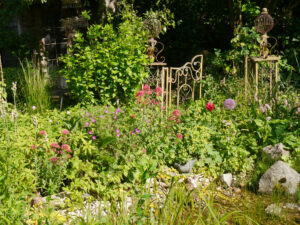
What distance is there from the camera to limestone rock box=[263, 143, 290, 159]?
419 cm

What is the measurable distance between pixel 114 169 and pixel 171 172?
76cm

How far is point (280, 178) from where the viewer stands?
3.74m

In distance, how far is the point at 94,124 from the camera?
3.83m

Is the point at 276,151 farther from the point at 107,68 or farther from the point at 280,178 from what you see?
the point at 107,68

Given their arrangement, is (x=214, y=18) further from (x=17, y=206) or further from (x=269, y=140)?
(x=17, y=206)

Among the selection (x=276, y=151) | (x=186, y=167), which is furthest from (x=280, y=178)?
(x=186, y=167)

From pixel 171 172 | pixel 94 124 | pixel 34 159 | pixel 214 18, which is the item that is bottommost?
pixel 171 172

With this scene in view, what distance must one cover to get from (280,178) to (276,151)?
54cm

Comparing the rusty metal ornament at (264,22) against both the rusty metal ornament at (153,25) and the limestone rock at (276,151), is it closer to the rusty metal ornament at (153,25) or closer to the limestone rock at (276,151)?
the rusty metal ornament at (153,25)

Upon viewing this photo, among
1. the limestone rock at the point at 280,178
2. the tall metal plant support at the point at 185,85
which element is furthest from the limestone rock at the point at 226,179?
the tall metal plant support at the point at 185,85

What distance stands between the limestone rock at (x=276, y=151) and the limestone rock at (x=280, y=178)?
303 millimetres

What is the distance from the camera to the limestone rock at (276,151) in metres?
4.19

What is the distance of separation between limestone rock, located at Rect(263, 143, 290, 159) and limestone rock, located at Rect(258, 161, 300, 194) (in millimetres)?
303

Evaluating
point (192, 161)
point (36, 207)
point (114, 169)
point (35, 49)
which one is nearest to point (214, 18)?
point (35, 49)
